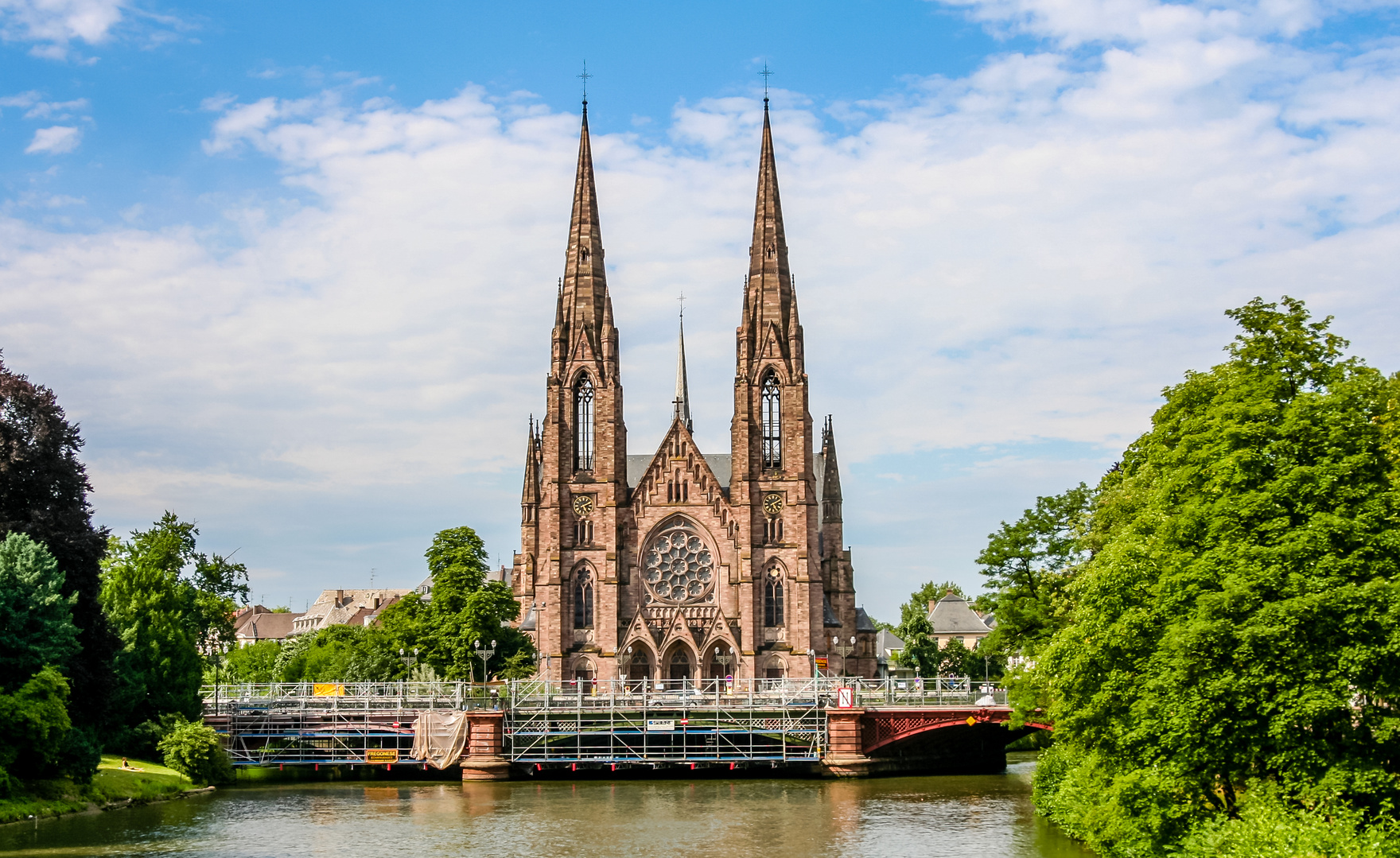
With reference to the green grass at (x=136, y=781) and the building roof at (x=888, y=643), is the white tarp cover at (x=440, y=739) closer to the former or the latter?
the green grass at (x=136, y=781)

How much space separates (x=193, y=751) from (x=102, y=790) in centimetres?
749

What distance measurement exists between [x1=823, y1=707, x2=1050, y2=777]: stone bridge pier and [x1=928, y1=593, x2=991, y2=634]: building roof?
7084 cm

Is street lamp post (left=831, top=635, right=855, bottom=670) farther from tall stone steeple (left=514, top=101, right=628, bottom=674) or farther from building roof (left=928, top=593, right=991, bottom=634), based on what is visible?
building roof (left=928, top=593, right=991, bottom=634)

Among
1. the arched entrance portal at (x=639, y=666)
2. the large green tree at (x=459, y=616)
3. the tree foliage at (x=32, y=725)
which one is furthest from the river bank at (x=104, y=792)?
the arched entrance portal at (x=639, y=666)

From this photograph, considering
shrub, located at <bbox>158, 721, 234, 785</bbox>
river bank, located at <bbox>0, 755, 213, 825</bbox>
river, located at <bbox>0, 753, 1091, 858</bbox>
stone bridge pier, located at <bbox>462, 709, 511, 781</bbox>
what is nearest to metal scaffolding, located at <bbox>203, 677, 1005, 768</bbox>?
stone bridge pier, located at <bbox>462, 709, 511, 781</bbox>

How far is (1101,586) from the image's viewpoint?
1105 inches

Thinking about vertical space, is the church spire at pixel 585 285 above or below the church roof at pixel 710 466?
above

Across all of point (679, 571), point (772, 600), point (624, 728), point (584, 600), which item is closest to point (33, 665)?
point (624, 728)

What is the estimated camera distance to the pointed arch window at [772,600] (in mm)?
79938

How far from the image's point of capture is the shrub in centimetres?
5291

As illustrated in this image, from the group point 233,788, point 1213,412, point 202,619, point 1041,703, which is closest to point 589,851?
point 1041,703

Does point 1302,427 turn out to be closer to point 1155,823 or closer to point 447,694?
point 1155,823

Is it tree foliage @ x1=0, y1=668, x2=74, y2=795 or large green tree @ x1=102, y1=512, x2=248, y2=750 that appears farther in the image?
large green tree @ x1=102, y1=512, x2=248, y2=750

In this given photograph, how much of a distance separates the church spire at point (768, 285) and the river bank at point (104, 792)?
42780 millimetres
